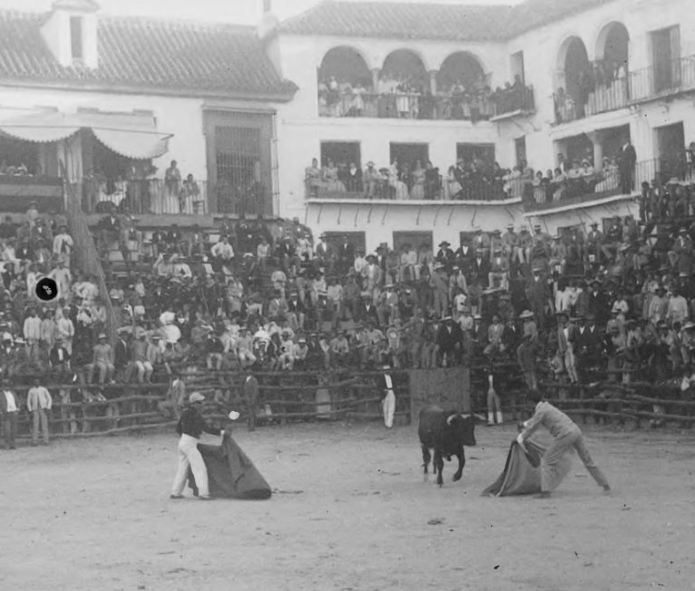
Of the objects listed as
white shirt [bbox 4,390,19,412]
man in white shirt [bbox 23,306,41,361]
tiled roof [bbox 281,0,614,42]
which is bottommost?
white shirt [bbox 4,390,19,412]

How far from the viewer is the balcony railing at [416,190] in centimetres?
4247

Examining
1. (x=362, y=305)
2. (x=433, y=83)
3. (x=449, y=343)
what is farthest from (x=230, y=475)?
(x=433, y=83)

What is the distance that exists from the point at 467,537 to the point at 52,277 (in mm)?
19080

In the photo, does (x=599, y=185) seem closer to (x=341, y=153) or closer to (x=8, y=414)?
(x=341, y=153)

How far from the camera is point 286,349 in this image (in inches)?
1214

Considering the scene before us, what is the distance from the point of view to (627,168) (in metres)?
39.1

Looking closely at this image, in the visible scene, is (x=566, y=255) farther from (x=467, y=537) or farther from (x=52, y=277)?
(x=467, y=537)

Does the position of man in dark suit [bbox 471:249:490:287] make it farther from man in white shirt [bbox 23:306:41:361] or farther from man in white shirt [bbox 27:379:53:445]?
man in white shirt [bbox 27:379:53:445]

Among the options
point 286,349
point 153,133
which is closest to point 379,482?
point 286,349

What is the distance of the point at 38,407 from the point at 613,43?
22808 mm

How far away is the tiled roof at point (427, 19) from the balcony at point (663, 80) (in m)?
3.35

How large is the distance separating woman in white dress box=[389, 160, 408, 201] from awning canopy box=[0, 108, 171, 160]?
7506mm

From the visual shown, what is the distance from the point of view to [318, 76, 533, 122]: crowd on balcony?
4356 centimetres

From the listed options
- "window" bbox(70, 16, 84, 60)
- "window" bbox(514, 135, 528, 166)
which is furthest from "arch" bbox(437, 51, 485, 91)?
"window" bbox(70, 16, 84, 60)
